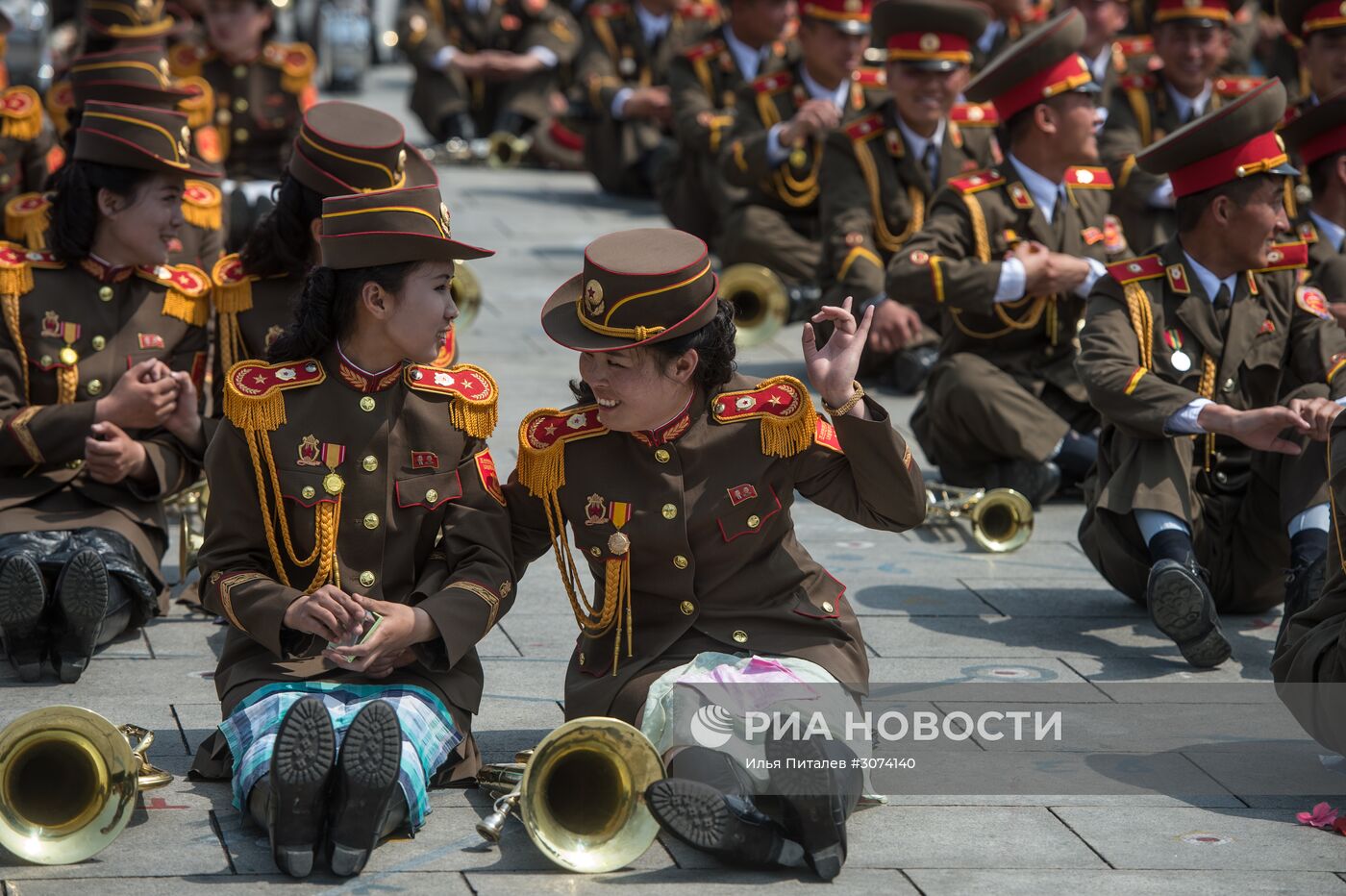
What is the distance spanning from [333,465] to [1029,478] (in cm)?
333

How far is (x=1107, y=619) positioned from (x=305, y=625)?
2.73m

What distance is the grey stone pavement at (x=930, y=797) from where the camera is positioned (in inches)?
149

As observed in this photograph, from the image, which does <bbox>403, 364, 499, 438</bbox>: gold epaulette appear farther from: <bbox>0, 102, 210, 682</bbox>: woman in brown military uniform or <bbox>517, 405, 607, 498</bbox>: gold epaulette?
<bbox>0, 102, 210, 682</bbox>: woman in brown military uniform

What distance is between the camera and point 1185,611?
5.19 metres

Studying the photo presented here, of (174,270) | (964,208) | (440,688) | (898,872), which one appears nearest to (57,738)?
(440,688)

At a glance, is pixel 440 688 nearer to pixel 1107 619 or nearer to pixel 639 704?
pixel 639 704

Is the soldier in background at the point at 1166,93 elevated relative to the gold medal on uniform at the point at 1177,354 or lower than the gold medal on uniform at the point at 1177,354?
lower

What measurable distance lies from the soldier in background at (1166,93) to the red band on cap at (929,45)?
59.6 inches

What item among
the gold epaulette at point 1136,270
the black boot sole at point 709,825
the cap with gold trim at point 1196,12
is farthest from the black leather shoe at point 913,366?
the black boot sole at point 709,825

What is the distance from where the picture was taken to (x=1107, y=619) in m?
5.82

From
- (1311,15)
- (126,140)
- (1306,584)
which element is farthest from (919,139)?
(126,140)

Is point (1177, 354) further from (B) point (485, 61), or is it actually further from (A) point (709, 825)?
(B) point (485, 61)

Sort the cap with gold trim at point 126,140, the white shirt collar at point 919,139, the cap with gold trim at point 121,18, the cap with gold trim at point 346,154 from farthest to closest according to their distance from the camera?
the cap with gold trim at point 121,18 → the white shirt collar at point 919,139 → the cap with gold trim at point 126,140 → the cap with gold trim at point 346,154

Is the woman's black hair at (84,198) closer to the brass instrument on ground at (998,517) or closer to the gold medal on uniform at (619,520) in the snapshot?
the gold medal on uniform at (619,520)
